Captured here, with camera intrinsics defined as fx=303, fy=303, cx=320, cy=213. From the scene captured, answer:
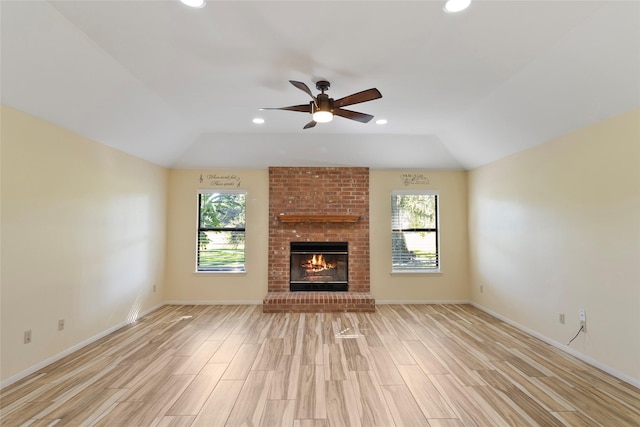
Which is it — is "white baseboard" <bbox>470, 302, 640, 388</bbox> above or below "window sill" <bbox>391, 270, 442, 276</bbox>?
below

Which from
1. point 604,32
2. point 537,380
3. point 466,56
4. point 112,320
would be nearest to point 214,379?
point 112,320

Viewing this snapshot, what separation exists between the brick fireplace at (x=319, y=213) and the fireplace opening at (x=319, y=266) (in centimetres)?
10

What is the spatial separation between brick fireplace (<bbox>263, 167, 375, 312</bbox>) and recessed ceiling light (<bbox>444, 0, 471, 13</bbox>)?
11.5ft

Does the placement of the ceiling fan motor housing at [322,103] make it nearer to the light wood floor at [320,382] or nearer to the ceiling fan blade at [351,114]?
the ceiling fan blade at [351,114]

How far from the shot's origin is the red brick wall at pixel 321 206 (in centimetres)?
543

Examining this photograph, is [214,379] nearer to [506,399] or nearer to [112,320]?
[112,320]

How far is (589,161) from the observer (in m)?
3.02

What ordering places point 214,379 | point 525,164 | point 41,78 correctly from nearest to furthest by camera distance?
point 41,78 < point 214,379 < point 525,164

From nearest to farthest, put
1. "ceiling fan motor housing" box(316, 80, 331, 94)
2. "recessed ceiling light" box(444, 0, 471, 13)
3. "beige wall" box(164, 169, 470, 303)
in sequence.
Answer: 1. "recessed ceiling light" box(444, 0, 471, 13)
2. "ceiling fan motor housing" box(316, 80, 331, 94)
3. "beige wall" box(164, 169, 470, 303)

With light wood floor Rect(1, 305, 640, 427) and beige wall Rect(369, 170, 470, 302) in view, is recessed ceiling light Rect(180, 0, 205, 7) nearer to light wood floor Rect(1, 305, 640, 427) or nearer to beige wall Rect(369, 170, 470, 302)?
light wood floor Rect(1, 305, 640, 427)

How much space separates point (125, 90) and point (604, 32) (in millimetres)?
4129

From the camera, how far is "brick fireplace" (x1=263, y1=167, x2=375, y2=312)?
5.39 m

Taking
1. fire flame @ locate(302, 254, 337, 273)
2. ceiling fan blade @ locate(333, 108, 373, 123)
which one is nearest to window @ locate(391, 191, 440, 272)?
fire flame @ locate(302, 254, 337, 273)

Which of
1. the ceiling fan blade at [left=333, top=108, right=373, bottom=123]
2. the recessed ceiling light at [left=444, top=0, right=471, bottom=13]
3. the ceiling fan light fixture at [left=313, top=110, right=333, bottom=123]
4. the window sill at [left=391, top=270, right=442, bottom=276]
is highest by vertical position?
the recessed ceiling light at [left=444, top=0, right=471, bottom=13]
